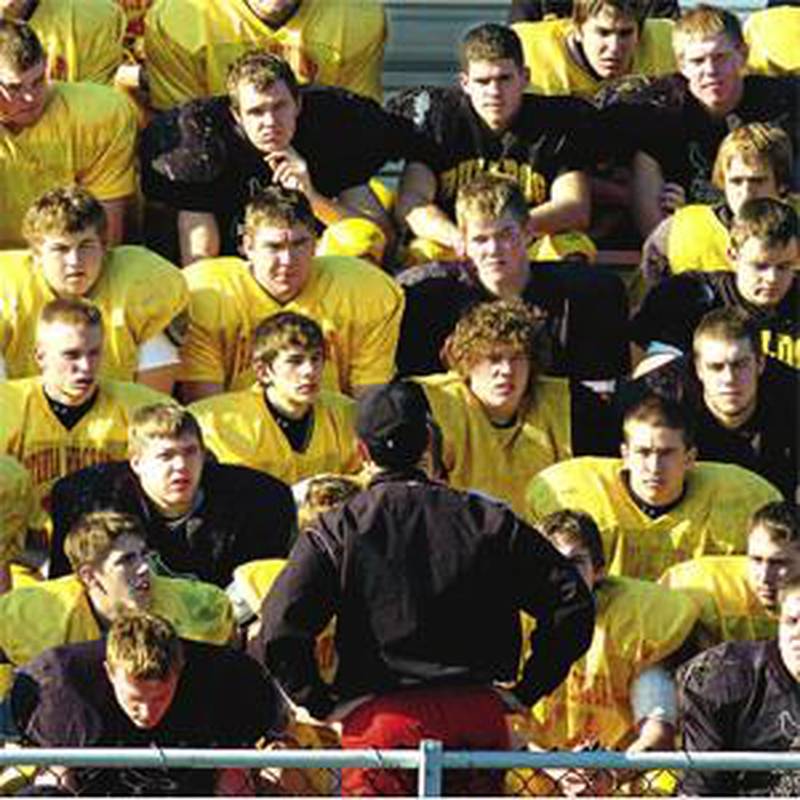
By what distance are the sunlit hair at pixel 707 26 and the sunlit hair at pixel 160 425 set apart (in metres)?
2.52

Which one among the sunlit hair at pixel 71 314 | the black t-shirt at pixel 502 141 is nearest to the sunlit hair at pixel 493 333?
the sunlit hair at pixel 71 314

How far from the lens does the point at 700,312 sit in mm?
11344

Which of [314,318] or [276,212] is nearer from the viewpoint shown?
[276,212]

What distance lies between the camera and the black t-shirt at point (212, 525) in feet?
33.5

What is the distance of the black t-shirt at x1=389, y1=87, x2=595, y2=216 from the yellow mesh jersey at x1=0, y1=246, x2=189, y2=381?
1.16m

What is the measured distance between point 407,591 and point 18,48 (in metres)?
3.01

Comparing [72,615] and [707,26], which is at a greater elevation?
[707,26]

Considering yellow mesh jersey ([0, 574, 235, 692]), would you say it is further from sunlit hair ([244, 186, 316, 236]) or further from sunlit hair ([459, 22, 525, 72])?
sunlit hair ([459, 22, 525, 72])

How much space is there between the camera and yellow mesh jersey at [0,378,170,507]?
10633 millimetres

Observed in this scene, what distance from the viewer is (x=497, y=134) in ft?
39.1

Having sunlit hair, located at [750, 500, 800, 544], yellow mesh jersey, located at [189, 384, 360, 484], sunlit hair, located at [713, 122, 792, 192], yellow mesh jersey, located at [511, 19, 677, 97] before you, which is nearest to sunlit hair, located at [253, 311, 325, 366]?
yellow mesh jersey, located at [189, 384, 360, 484]

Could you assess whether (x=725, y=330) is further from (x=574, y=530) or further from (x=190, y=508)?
(x=190, y=508)

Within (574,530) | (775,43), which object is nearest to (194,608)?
(574,530)

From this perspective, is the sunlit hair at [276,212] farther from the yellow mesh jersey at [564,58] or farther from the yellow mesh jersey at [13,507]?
the yellow mesh jersey at [564,58]
